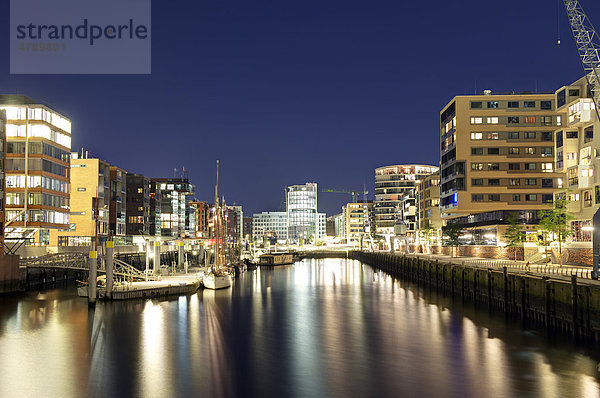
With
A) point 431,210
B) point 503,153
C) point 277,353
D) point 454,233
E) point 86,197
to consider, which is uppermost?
point 503,153

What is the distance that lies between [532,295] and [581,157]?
50517 mm

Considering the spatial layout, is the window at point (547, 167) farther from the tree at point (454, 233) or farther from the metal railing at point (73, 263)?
the metal railing at point (73, 263)

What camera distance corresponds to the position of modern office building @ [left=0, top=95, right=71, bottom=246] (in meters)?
113

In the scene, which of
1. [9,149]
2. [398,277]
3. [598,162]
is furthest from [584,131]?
[9,149]

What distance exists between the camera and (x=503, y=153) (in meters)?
131

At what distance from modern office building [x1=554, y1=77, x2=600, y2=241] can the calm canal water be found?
35.2 meters

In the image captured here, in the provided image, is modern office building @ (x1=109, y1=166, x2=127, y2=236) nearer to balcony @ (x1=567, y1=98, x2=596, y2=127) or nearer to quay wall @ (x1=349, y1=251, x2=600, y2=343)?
quay wall @ (x1=349, y1=251, x2=600, y2=343)

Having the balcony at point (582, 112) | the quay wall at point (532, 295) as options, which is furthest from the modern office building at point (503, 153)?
the quay wall at point (532, 295)

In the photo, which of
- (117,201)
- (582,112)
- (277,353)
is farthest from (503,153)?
(117,201)

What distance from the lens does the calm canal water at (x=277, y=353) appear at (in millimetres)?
34125

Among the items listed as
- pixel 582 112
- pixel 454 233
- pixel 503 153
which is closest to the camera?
pixel 582 112

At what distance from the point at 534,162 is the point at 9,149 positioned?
120 meters

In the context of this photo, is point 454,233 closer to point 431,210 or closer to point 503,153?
point 503,153

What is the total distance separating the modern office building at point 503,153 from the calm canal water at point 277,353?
211 feet
